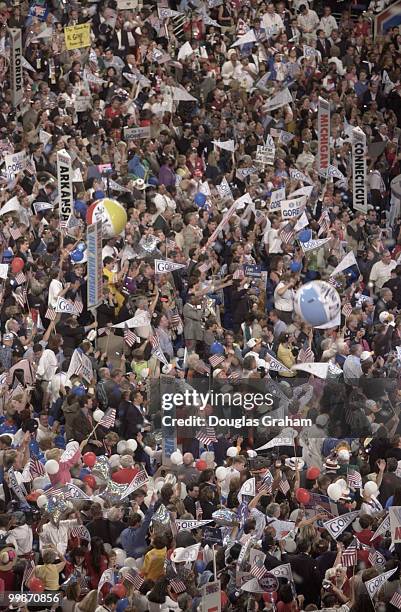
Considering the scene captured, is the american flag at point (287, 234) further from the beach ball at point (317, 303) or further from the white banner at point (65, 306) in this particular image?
the beach ball at point (317, 303)

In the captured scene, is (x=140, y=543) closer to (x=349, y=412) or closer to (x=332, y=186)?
(x=349, y=412)

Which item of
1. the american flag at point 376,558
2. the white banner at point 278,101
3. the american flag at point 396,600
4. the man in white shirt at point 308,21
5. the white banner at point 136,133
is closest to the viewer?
the american flag at point 396,600

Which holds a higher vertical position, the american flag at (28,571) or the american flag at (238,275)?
the american flag at (28,571)

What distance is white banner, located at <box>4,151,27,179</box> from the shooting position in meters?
26.1

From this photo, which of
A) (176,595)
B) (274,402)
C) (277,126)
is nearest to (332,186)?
(277,126)

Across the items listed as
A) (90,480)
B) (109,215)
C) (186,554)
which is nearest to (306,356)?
(109,215)

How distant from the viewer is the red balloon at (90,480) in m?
19.0

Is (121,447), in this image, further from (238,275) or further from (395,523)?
(238,275)

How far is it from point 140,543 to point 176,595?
104cm

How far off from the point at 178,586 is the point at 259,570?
85cm

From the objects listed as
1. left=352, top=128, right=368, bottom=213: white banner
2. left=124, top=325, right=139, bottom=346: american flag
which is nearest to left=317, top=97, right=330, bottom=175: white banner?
left=352, top=128, right=368, bottom=213: white banner

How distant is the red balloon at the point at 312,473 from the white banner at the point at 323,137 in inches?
407

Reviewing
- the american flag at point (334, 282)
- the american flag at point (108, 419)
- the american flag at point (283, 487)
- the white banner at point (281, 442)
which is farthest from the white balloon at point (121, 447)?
the american flag at point (334, 282)

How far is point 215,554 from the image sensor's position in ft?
58.5
